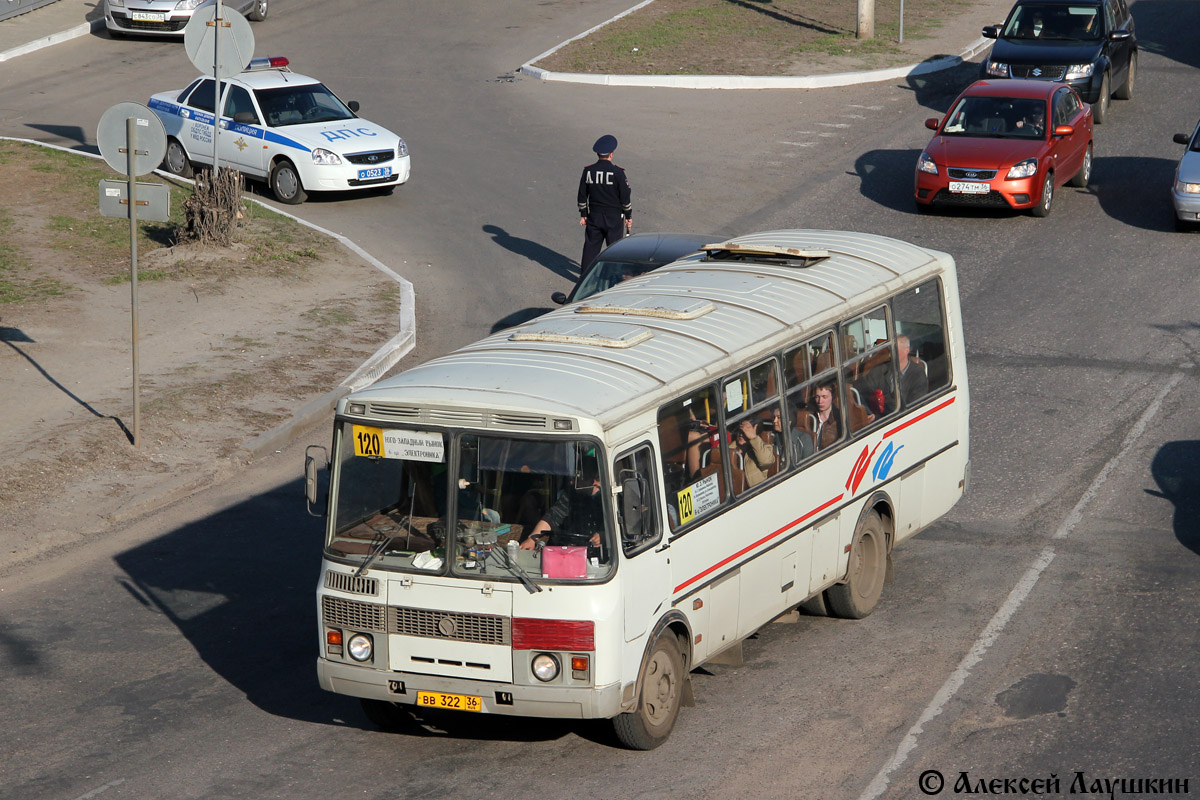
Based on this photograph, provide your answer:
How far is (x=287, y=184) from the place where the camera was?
22.9m

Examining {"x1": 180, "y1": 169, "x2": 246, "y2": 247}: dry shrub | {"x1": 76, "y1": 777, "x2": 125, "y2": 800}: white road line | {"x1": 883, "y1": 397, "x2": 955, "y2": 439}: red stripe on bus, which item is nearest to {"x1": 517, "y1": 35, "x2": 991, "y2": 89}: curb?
{"x1": 180, "y1": 169, "x2": 246, "y2": 247}: dry shrub

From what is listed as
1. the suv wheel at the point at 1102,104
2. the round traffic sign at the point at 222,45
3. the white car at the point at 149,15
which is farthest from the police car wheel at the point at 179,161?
the suv wheel at the point at 1102,104

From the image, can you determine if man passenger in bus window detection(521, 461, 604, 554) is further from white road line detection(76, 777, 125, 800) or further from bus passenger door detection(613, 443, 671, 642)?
white road line detection(76, 777, 125, 800)

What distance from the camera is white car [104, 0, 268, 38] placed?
33.1 m

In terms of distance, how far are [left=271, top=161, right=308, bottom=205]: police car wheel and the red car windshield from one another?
1006 centimetres

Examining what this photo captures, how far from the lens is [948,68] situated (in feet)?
100

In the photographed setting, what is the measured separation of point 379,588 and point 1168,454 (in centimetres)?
869

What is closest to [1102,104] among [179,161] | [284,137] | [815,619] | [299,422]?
[284,137]

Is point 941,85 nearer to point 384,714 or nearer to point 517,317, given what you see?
point 517,317

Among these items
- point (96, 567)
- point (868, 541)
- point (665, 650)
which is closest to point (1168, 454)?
point (868, 541)

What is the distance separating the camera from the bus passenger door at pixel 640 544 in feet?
26.8

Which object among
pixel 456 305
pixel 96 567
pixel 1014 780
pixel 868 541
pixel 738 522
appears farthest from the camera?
pixel 456 305

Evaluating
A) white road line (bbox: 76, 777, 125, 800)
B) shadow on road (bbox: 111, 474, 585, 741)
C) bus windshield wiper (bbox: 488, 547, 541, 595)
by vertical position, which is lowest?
shadow on road (bbox: 111, 474, 585, 741)

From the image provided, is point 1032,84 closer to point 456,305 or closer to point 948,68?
point 948,68
